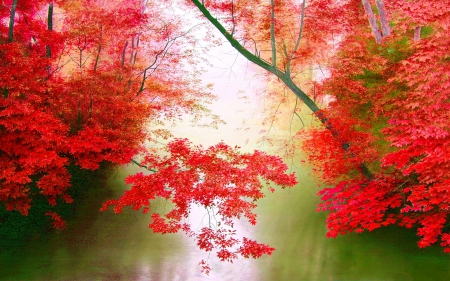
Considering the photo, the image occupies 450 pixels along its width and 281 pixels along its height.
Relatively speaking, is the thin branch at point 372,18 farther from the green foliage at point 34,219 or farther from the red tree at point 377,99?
the green foliage at point 34,219

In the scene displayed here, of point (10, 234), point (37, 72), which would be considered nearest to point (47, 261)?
point (10, 234)

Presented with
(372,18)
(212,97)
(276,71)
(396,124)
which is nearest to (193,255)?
(212,97)

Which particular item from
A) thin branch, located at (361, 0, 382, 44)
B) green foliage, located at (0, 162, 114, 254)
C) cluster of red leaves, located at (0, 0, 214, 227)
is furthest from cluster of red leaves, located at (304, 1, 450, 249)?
green foliage, located at (0, 162, 114, 254)

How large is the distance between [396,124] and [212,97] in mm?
3188

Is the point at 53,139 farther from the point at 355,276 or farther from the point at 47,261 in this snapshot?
the point at 355,276

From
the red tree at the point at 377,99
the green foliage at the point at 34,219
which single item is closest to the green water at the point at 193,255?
the green foliage at the point at 34,219

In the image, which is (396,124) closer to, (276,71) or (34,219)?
(276,71)

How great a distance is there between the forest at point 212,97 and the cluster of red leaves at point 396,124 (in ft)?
→ 0.08

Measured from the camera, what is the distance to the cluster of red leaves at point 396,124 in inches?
182

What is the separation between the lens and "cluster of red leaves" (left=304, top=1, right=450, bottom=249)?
4613mm

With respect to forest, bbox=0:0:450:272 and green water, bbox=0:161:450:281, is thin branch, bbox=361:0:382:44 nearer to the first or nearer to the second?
forest, bbox=0:0:450:272

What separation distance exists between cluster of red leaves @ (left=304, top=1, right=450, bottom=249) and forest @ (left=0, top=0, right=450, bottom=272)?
0.02m

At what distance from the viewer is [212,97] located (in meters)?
7.14

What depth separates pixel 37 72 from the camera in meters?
5.26
